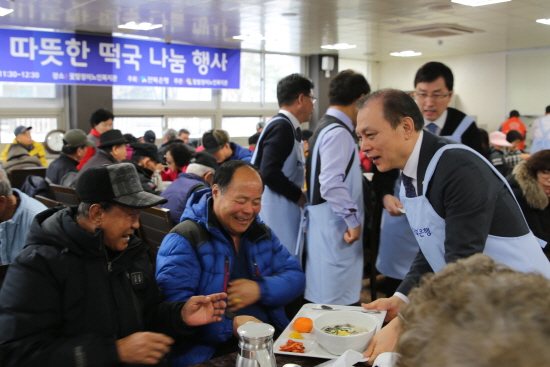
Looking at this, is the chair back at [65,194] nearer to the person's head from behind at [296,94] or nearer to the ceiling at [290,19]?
the person's head from behind at [296,94]

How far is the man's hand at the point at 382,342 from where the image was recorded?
4.40 ft

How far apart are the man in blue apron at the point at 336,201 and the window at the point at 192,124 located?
289 inches

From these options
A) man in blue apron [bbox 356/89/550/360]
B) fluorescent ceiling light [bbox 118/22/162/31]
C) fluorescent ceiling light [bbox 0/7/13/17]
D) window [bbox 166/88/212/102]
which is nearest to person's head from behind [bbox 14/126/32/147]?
fluorescent ceiling light [bbox 0/7/13/17]

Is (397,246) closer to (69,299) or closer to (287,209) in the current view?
(287,209)

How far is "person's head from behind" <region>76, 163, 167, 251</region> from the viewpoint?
1590 mm

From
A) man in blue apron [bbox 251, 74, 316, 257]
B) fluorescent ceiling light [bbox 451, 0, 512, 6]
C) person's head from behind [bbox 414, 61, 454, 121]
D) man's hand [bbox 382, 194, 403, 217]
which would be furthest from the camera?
fluorescent ceiling light [bbox 451, 0, 512, 6]

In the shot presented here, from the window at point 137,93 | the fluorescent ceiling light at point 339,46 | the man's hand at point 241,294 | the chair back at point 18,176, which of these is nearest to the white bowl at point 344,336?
the man's hand at point 241,294

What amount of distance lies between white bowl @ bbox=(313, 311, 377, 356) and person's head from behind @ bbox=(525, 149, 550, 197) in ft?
6.22

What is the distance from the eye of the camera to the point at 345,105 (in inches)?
112

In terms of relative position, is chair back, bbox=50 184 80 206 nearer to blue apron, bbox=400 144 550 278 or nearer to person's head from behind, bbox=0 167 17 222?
person's head from behind, bbox=0 167 17 222

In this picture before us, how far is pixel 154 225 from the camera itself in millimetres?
2652

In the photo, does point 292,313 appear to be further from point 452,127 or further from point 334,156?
point 452,127

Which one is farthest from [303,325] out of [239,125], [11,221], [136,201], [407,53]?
[407,53]

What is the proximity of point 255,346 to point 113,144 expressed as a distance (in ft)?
11.4
